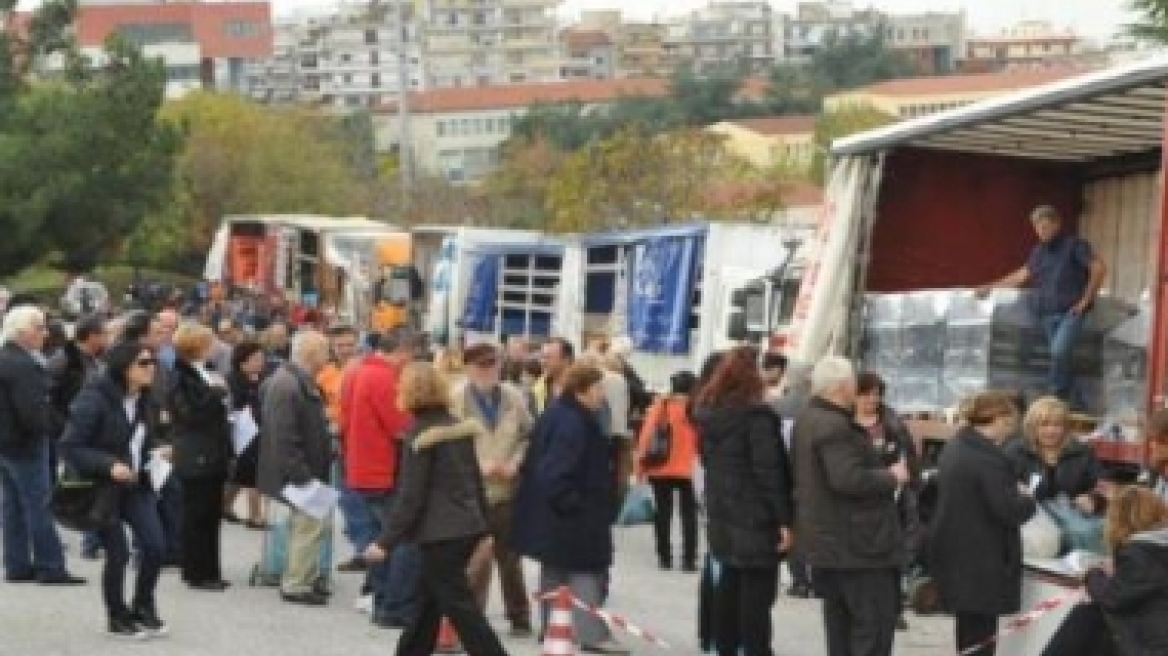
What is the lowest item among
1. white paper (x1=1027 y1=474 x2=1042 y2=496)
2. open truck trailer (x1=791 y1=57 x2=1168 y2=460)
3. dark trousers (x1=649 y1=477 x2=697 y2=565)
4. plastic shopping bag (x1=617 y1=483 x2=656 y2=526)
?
plastic shopping bag (x1=617 y1=483 x2=656 y2=526)

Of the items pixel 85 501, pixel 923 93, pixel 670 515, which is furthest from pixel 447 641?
pixel 923 93

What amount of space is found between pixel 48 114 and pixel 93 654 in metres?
43.4

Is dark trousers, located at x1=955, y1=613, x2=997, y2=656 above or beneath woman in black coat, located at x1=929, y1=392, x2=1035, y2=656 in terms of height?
beneath

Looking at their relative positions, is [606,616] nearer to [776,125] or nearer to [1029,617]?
[1029,617]

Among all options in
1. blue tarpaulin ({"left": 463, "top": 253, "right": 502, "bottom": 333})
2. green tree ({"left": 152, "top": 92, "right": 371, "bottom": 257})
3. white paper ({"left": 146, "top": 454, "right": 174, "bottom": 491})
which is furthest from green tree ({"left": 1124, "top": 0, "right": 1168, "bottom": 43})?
green tree ({"left": 152, "top": 92, "right": 371, "bottom": 257})

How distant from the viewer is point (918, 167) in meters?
19.6

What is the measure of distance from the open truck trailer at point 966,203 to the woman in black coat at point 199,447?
4.95 metres

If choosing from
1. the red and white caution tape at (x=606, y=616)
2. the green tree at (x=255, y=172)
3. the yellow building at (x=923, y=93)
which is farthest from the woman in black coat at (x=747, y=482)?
the yellow building at (x=923, y=93)

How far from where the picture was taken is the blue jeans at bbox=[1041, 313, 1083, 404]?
16422 millimetres

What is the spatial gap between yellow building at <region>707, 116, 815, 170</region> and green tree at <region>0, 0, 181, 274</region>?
66643 millimetres

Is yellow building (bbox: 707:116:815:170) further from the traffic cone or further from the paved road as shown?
the traffic cone

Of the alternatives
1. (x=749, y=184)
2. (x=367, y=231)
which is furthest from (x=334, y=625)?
(x=749, y=184)

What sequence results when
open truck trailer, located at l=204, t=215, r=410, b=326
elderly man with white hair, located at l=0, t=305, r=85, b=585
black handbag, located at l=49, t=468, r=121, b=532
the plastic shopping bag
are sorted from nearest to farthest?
black handbag, located at l=49, t=468, r=121, b=532 → elderly man with white hair, located at l=0, t=305, r=85, b=585 → the plastic shopping bag → open truck trailer, located at l=204, t=215, r=410, b=326

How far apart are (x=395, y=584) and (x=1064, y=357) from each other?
4.82 metres
